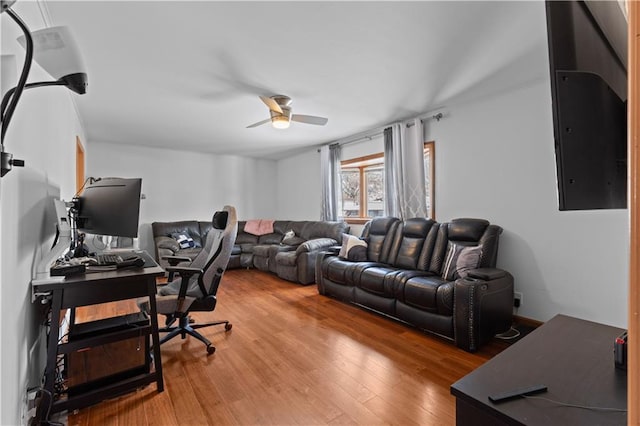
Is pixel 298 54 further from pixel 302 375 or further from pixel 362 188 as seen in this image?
pixel 362 188

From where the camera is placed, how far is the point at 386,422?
1613 millimetres

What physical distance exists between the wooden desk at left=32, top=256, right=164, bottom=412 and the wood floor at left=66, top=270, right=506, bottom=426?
0.09 metres

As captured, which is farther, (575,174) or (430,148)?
(430,148)

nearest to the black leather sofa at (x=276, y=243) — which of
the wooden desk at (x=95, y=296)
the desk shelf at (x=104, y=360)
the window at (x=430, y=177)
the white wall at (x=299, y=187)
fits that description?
the white wall at (x=299, y=187)

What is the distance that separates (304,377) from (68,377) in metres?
1.41

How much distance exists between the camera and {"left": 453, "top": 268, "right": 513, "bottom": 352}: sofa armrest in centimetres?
237

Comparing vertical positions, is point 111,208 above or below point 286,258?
above

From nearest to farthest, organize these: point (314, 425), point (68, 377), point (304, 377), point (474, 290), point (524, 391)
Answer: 1. point (524, 391)
2. point (314, 425)
3. point (68, 377)
4. point (304, 377)
5. point (474, 290)

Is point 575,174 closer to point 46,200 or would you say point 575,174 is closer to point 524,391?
point 524,391

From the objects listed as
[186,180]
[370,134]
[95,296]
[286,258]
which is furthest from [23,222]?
[186,180]

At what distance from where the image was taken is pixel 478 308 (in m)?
2.37

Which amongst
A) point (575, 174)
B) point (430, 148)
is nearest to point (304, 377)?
point (575, 174)

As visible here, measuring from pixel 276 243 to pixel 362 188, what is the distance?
209cm

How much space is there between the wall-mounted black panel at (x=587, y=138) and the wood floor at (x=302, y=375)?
155 centimetres
